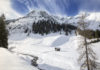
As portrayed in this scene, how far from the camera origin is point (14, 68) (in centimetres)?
943

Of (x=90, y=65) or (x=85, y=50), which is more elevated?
(x=85, y=50)

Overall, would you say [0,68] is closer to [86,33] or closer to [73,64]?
[86,33]

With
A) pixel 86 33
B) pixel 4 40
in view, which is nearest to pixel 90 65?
pixel 86 33

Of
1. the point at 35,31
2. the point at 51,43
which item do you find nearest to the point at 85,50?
the point at 51,43

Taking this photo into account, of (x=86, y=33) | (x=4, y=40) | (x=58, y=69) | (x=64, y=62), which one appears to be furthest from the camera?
(x=4, y=40)

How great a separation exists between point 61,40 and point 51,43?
659cm

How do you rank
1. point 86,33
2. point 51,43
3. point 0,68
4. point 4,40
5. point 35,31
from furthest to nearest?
point 35,31, point 51,43, point 4,40, point 86,33, point 0,68

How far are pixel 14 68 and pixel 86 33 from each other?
12795 millimetres

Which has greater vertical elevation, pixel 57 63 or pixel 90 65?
pixel 90 65

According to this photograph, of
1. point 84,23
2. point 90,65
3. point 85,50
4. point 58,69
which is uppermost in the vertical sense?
point 84,23

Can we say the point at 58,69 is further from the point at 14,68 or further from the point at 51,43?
the point at 51,43

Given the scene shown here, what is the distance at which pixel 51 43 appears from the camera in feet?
186

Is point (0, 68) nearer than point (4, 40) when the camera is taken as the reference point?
Yes

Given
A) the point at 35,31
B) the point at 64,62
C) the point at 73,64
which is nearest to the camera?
the point at 73,64
